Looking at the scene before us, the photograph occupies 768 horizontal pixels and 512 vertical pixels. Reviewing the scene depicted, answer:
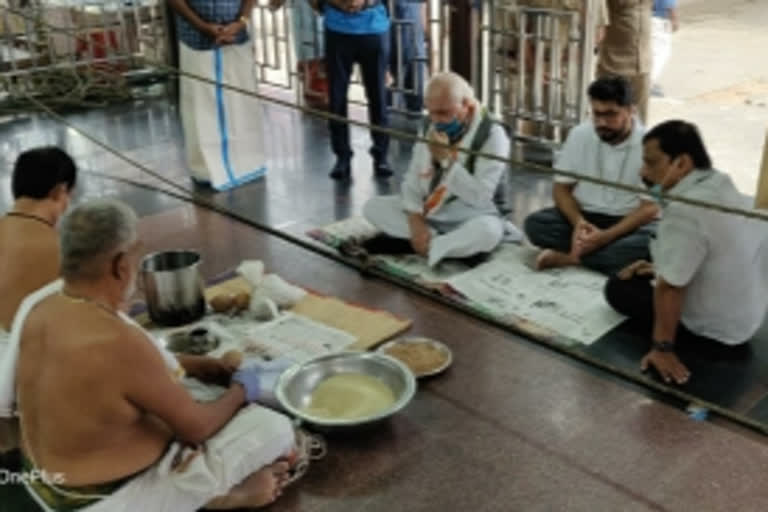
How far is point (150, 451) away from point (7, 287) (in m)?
0.70

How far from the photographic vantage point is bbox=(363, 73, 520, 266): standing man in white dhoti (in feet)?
11.4

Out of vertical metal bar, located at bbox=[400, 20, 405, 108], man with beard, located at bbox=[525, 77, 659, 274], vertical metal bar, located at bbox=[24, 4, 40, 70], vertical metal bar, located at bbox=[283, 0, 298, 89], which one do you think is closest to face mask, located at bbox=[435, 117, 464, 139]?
man with beard, located at bbox=[525, 77, 659, 274]

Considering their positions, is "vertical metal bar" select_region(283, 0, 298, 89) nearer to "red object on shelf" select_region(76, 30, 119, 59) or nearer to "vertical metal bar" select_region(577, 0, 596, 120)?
"red object on shelf" select_region(76, 30, 119, 59)

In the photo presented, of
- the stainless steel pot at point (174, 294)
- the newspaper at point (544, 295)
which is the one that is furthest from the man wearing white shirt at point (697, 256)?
the stainless steel pot at point (174, 294)

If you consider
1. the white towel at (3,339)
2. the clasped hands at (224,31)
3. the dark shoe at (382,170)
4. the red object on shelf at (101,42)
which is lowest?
the dark shoe at (382,170)

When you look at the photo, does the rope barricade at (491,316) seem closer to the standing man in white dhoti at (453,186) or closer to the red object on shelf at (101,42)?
the standing man in white dhoti at (453,186)

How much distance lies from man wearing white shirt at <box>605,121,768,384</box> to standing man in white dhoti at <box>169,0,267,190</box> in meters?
2.56

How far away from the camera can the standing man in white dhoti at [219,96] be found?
4.45 m

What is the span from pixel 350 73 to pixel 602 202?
70.4 inches

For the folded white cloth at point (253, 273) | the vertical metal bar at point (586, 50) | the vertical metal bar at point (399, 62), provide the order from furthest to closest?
the vertical metal bar at point (399, 62), the vertical metal bar at point (586, 50), the folded white cloth at point (253, 273)

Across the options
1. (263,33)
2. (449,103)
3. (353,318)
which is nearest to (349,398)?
(353,318)

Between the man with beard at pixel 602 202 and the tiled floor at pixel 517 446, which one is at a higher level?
the man with beard at pixel 602 202

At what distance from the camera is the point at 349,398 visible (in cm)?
255

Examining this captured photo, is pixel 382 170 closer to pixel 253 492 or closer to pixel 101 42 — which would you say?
pixel 253 492
